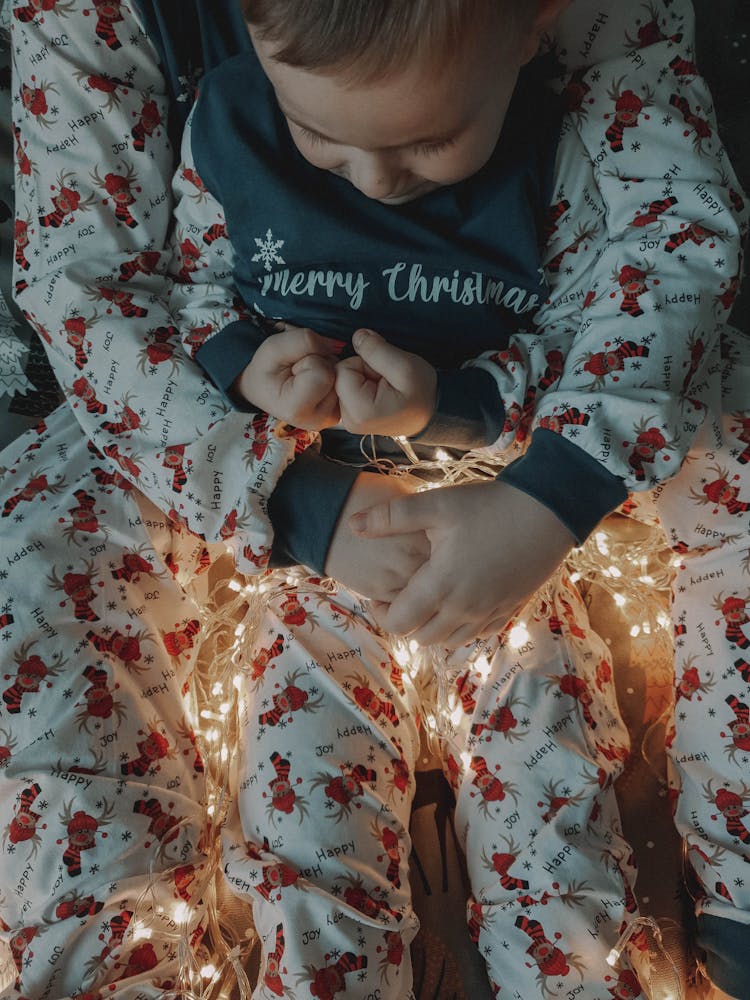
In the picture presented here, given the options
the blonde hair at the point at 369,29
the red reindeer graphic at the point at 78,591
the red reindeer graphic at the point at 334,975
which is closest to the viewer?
the blonde hair at the point at 369,29

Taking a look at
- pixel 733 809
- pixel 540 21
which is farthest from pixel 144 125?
pixel 733 809

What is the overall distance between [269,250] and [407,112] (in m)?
0.26

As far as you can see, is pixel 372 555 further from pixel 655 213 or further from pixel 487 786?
pixel 655 213

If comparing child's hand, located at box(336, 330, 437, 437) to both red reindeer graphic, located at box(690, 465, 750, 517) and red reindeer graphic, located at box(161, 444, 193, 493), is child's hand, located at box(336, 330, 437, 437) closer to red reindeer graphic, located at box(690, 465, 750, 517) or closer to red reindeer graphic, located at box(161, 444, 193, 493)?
red reindeer graphic, located at box(161, 444, 193, 493)

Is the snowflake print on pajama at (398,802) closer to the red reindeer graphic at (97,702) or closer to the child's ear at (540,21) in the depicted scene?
the red reindeer graphic at (97,702)

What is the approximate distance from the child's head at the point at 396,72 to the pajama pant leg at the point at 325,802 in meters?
0.42

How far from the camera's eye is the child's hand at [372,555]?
76cm

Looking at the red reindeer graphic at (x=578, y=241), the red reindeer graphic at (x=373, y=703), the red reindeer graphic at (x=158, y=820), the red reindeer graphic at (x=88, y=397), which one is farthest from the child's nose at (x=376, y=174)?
the red reindeer graphic at (x=158, y=820)

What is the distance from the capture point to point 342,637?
2.74 feet

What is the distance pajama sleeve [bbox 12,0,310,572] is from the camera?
0.77 meters

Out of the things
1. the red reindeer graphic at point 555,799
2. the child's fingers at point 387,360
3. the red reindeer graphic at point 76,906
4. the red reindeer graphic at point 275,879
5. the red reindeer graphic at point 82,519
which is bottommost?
the red reindeer graphic at point 76,906

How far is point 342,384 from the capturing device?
725 millimetres

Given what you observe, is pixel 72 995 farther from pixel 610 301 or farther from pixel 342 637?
pixel 610 301

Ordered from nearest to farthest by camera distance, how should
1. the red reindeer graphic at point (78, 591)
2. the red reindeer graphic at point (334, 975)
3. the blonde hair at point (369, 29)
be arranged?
the blonde hair at point (369, 29), the red reindeer graphic at point (334, 975), the red reindeer graphic at point (78, 591)
